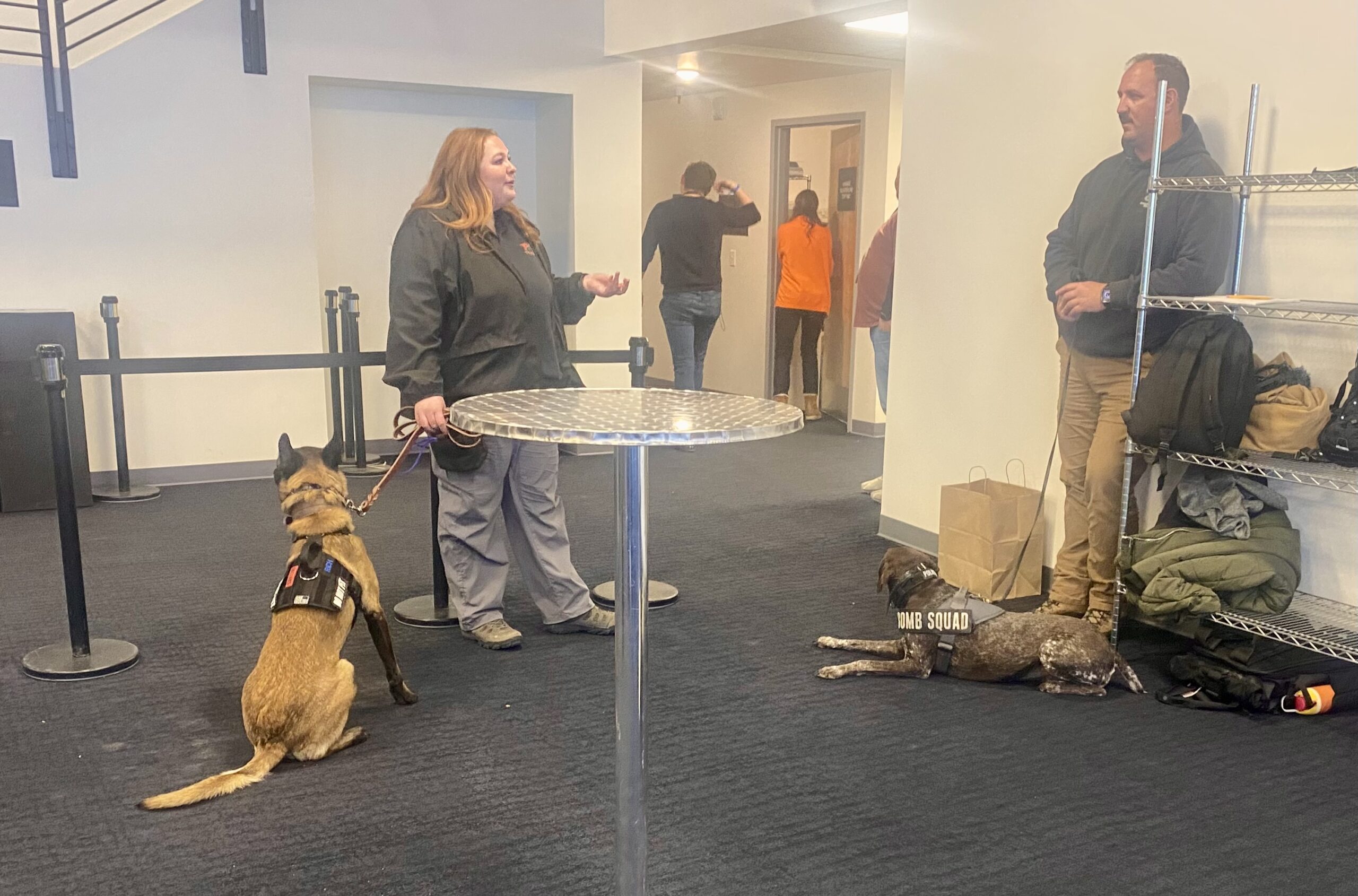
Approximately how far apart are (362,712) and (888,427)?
8.76ft

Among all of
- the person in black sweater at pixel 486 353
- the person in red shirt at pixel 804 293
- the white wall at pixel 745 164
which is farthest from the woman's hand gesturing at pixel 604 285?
the person in red shirt at pixel 804 293

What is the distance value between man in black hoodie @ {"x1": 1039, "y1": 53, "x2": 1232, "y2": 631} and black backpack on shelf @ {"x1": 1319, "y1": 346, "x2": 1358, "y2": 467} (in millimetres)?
514

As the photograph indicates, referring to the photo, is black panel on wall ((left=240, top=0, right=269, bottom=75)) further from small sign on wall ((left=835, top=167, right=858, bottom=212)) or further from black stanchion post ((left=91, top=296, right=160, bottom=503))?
small sign on wall ((left=835, top=167, right=858, bottom=212))

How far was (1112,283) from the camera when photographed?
340 cm

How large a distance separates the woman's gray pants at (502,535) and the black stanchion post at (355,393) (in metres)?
2.49

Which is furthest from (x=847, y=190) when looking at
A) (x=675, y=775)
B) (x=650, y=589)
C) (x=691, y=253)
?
(x=675, y=775)

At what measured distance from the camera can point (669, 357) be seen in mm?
9383

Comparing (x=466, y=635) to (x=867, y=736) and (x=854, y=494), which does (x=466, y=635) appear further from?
(x=854, y=494)

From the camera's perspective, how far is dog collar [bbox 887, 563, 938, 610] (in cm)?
318

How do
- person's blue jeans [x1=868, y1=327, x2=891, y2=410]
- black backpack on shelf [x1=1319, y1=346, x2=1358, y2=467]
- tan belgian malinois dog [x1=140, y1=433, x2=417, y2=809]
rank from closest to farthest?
tan belgian malinois dog [x1=140, y1=433, x2=417, y2=809] → black backpack on shelf [x1=1319, y1=346, x2=1358, y2=467] → person's blue jeans [x1=868, y1=327, x2=891, y2=410]

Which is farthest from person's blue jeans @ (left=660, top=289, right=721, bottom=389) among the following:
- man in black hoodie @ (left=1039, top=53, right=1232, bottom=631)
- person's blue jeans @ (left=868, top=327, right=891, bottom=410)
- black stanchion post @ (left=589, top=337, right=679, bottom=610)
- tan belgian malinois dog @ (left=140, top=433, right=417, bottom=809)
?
tan belgian malinois dog @ (left=140, top=433, right=417, bottom=809)

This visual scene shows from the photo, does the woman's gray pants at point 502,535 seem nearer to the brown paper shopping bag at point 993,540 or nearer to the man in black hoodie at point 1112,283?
the brown paper shopping bag at point 993,540

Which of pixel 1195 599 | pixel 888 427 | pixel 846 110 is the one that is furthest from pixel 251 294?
pixel 1195 599

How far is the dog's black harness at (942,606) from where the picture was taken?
10.1 feet
